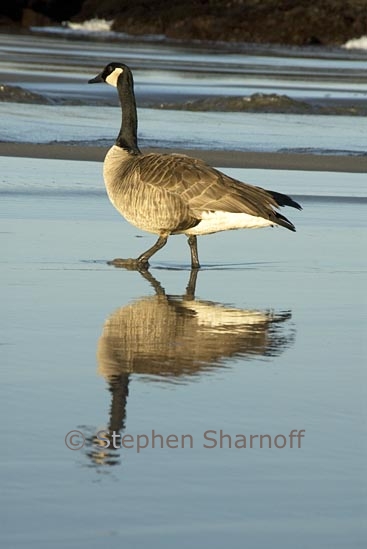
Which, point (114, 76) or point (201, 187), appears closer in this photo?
point (201, 187)

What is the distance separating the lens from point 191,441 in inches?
209

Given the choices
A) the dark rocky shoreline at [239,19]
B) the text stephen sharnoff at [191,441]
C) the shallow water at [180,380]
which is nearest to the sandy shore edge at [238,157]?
the shallow water at [180,380]

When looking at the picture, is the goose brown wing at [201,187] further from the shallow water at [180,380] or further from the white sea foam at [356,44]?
the white sea foam at [356,44]

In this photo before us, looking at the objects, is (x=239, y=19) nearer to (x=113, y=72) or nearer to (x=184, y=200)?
(x=113, y=72)

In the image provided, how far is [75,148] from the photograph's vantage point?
1752 centimetres

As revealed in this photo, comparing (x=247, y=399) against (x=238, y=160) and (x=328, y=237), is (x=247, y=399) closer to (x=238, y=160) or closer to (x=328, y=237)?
(x=328, y=237)

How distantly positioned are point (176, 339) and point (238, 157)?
34.3 feet

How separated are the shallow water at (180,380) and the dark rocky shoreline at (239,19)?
6208 centimetres

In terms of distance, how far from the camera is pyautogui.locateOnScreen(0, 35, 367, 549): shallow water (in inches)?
179

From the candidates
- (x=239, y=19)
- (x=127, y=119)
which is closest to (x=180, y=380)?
(x=127, y=119)

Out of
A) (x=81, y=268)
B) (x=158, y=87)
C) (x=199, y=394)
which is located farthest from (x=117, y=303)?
(x=158, y=87)

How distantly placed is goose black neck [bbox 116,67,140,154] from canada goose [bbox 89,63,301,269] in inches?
21.7

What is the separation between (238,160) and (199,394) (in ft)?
37.0

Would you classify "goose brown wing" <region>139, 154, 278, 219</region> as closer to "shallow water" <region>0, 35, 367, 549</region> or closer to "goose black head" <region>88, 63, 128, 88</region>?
"shallow water" <region>0, 35, 367, 549</region>
